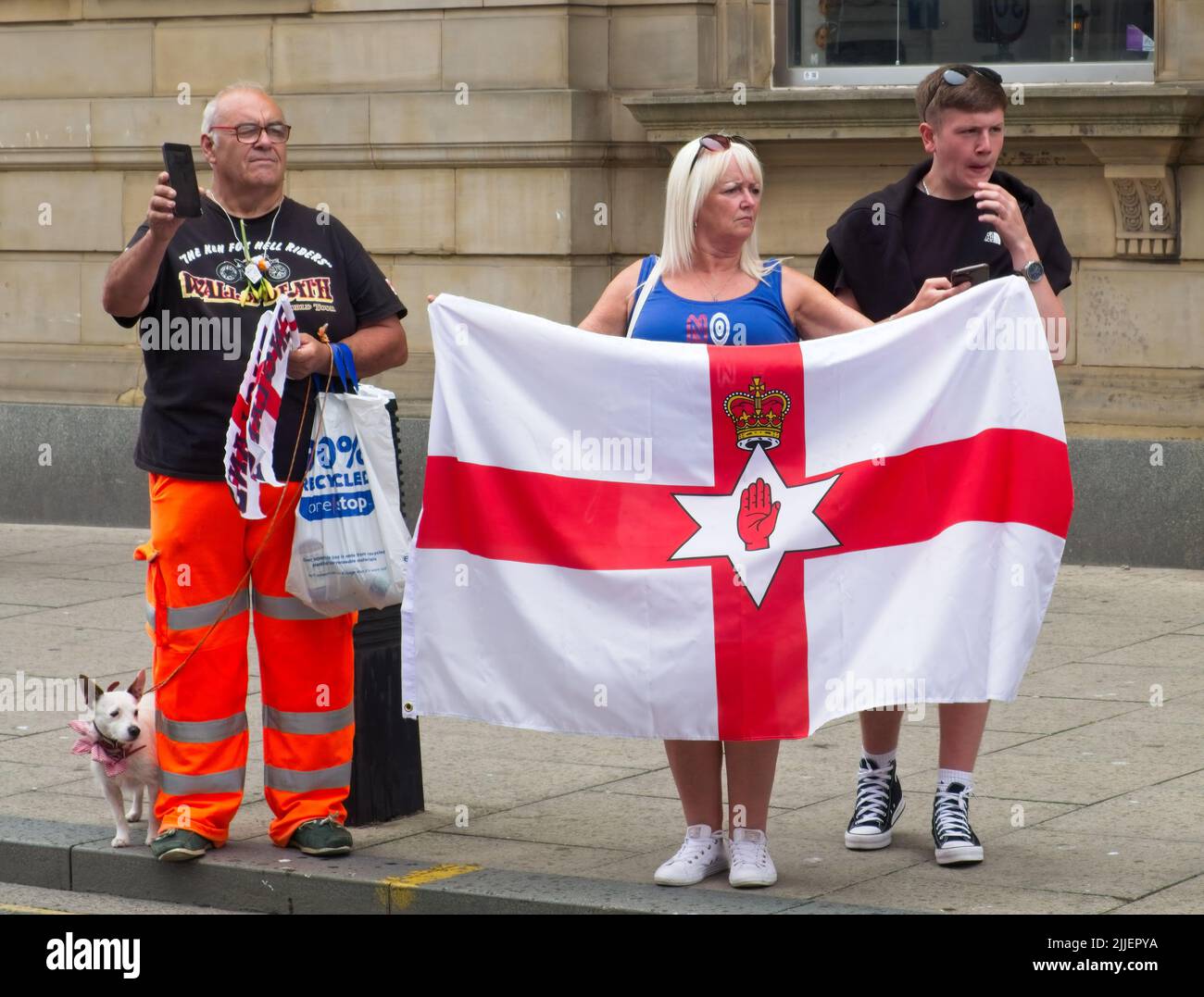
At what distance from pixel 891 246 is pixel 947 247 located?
155mm

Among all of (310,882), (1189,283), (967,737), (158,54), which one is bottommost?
(310,882)

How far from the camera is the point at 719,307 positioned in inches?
226

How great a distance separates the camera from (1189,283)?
1087 cm

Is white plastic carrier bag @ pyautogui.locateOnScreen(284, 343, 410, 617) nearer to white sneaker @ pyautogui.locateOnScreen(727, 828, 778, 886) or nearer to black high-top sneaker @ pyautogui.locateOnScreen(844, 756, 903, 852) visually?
white sneaker @ pyautogui.locateOnScreen(727, 828, 778, 886)

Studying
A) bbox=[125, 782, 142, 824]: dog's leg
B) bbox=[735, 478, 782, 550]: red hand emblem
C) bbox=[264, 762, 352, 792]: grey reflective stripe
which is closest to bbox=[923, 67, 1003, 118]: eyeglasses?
bbox=[735, 478, 782, 550]: red hand emblem

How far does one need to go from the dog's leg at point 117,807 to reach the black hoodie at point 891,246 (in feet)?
8.37

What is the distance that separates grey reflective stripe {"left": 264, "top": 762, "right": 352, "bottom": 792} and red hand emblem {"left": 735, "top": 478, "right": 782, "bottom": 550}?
1.43 meters

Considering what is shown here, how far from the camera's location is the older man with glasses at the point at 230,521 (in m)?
6.01

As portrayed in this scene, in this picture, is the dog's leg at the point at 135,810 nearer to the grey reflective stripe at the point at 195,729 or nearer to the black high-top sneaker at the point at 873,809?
the grey reflective stripe at the point at 195,729

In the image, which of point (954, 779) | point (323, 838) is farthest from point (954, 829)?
point (323, 838)

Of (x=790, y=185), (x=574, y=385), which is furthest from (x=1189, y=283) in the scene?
(x=574, y=385)

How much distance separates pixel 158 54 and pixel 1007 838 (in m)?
8.96

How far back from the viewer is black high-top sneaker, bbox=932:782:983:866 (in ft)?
19.0

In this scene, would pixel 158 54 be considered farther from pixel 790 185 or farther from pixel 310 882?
pixel 310 882
